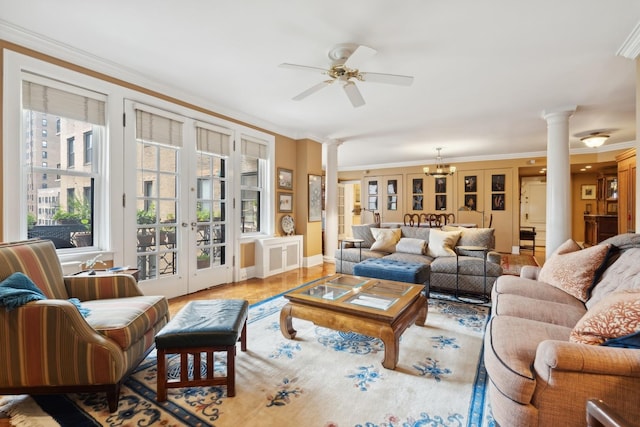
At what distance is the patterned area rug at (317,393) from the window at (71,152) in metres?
2.05

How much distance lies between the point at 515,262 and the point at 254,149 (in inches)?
226

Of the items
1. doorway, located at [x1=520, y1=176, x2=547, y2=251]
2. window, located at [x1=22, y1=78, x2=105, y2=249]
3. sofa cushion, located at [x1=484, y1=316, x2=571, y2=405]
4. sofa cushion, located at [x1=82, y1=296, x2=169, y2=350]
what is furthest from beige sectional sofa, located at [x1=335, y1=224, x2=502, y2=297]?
doorway, located at [x1=520, y1=176, x2=547, y2=251]

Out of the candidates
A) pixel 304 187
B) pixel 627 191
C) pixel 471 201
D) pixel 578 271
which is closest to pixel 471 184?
pixel 471 201

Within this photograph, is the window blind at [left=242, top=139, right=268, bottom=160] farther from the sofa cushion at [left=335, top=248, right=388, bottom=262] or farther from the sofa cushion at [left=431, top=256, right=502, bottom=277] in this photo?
the sofa cushion at [left=431, top=256, right=502, bottom=277]

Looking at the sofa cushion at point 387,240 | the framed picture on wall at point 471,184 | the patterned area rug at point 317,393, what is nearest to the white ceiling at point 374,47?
the sofa cushion at point 387,240

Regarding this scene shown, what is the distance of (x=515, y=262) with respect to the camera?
6.35 meters

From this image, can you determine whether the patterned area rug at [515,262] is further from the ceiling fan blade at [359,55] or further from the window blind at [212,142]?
the window blind at [212,142]

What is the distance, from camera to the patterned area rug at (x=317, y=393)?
5.21 feet

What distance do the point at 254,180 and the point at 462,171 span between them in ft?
19.9

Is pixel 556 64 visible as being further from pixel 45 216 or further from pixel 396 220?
pixel 396 220

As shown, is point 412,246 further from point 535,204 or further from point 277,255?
point 535,204

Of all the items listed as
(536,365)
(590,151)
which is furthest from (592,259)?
(590,151)

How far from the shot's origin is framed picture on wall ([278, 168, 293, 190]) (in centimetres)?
544

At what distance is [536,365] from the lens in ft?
4.22
